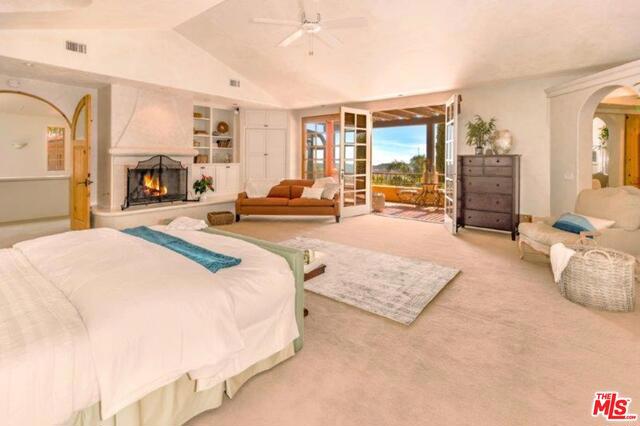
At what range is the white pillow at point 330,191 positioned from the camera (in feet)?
25.3

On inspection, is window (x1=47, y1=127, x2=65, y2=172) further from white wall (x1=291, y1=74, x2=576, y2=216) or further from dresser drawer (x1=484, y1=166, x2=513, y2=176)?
dresser drawer (x1=484, y1=166, x2=513, y2=176)

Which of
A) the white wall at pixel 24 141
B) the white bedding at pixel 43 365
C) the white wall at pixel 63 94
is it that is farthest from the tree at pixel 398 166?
the white bedding at pixel 43 365

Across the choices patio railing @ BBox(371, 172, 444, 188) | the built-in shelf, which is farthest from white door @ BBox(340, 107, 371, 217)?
patio railing @ BBox(371, 172, 444, 188)

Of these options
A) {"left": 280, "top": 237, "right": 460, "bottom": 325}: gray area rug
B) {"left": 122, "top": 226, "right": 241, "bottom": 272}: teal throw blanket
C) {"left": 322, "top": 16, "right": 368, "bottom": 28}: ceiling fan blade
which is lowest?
{"left": 280, "top": 237, "right": 460, "bottom": 325}: gray area rug

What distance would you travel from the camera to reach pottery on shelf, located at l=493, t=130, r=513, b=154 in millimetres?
6316

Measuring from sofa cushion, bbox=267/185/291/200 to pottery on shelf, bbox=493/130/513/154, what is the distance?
4.27 meters

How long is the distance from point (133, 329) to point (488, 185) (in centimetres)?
599

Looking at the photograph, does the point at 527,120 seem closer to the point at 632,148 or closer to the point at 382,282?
the point at 632,148

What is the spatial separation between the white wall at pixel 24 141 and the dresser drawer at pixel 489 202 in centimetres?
1003

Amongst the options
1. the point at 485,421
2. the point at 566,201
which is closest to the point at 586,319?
the point at 485,421

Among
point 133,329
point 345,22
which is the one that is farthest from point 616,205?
point 133,329

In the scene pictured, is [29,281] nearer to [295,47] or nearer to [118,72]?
[118,72]

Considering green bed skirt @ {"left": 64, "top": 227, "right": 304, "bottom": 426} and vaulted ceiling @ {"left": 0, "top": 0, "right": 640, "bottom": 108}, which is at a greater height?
vaulted ceiling @ {"left": 0, "top": 0, "right": 640, "bottom": 108}

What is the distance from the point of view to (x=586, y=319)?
301 cm
